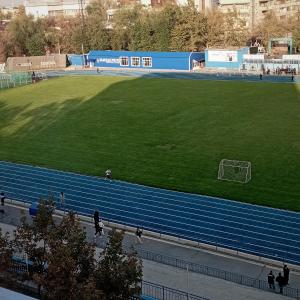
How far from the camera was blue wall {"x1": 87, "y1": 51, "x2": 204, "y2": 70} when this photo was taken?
6688 cm

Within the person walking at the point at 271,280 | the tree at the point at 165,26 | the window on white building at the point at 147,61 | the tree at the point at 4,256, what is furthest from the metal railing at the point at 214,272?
the tree at the point at 165,26

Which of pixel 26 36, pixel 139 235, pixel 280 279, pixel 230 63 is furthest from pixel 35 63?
pixel 280 279

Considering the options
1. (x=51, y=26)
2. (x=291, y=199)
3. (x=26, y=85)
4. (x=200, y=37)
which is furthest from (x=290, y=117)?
(x=51, y=26)

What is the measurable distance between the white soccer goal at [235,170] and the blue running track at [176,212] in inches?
110

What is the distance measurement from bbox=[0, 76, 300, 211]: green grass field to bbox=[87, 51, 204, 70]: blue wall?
49.3 ft

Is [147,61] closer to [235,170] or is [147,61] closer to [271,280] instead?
[235,170]

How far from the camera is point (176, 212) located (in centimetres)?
2189

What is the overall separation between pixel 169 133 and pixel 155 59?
37.8 m

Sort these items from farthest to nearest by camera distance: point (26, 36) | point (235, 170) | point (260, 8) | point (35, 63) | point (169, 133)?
1. point (260, 8)
2. point (26, 36)
3. point (35, 63)
4. point (169, 133)
5. point (235, 170)

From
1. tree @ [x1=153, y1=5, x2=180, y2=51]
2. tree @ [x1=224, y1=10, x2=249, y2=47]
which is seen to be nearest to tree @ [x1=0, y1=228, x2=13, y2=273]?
tree @ [x1=153, y1=5, x2=180, y2=51]

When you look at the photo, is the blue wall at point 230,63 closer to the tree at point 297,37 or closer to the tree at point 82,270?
the tree at point 297,37

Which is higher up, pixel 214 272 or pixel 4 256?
pixel 4 256

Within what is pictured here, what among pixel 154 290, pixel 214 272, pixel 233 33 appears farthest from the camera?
pixel 233 33

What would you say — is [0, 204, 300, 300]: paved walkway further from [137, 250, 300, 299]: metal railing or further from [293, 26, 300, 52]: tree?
[293, 26, 300, 52]: tree
